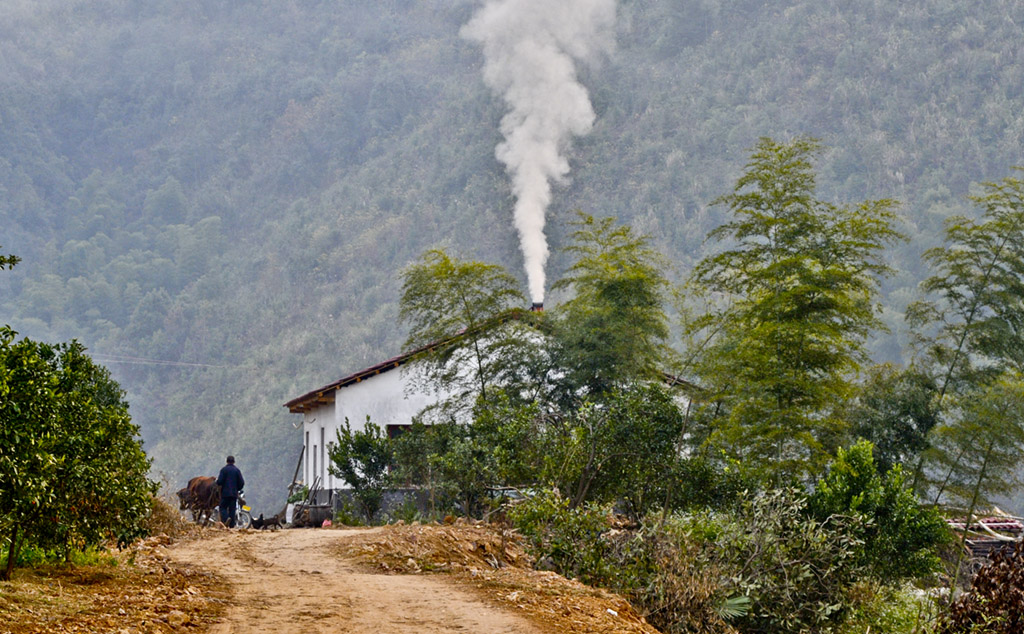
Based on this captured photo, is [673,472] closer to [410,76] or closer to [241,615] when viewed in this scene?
[241,615]

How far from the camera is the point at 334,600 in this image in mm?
9961

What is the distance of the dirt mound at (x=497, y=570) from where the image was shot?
32.3 feet

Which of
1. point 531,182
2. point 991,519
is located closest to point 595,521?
point 991,519

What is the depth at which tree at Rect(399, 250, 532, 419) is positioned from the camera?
23031mm

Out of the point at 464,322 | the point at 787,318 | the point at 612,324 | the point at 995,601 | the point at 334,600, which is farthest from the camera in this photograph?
the point at 464,322

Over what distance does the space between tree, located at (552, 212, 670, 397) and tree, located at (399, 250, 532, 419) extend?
3.70ft

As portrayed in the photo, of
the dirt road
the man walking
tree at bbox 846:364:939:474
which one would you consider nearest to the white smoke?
the man walking

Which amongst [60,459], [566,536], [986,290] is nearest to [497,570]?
[566,536]

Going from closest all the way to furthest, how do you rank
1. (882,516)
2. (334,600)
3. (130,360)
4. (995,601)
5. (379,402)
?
(334,600), (995,601), (882,516), (379,402), (130,360)

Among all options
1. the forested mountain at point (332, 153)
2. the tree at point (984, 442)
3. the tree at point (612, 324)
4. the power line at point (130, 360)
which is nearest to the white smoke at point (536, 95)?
the tree at point (612, 324)

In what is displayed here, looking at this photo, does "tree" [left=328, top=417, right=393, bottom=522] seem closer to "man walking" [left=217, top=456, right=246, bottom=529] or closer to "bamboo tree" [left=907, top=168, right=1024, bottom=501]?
"man walking" [left=217, top=456, right=246, bottom=529]

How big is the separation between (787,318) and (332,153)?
103953 millimetres

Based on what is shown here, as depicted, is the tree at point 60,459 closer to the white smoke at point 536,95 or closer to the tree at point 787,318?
the tree at point 787,318

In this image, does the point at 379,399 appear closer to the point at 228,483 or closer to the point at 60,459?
the point at 228,483
